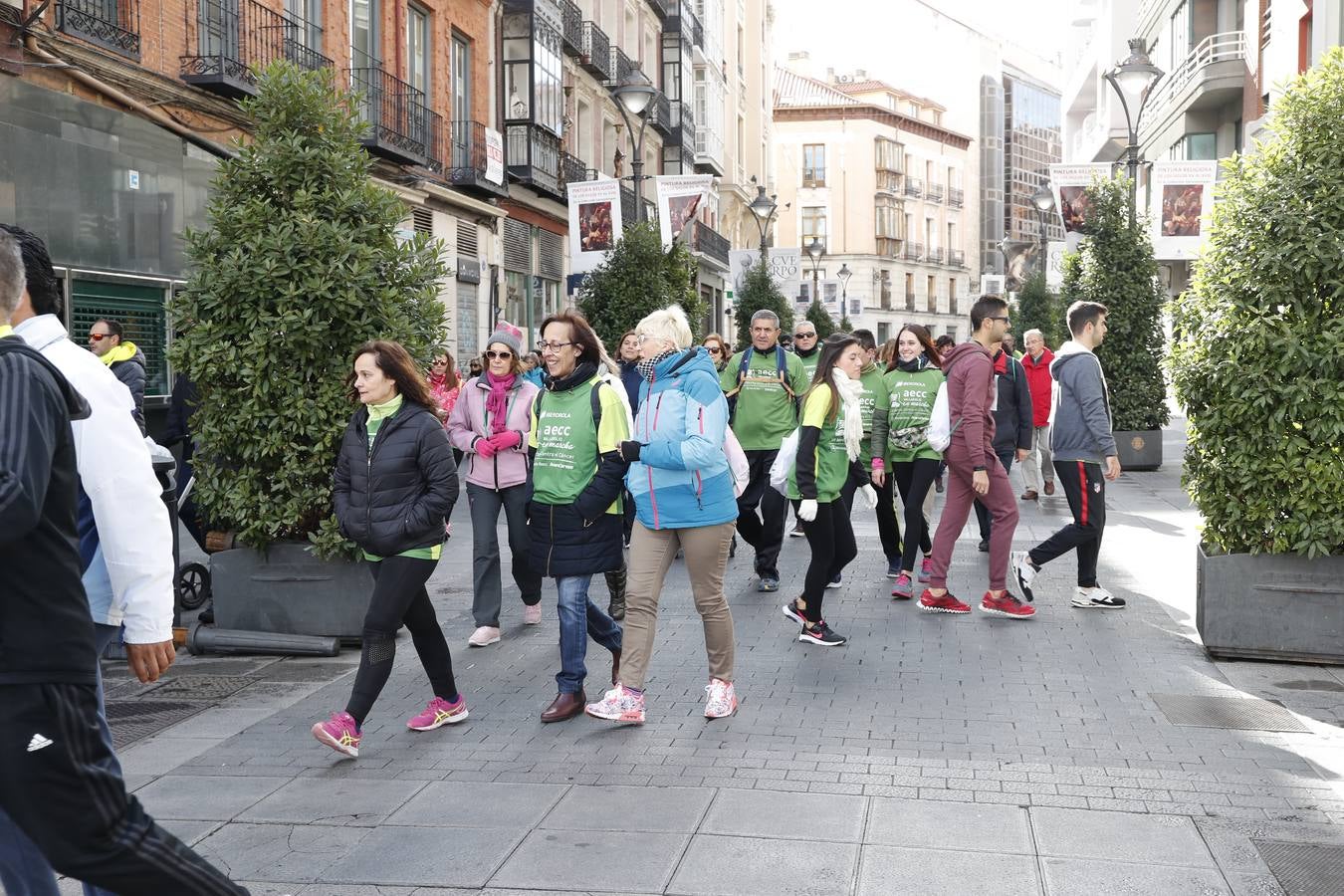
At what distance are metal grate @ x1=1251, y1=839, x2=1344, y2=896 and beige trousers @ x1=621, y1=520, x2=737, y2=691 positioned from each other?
250cm

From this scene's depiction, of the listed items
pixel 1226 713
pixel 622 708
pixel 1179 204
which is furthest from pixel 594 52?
pixel 1226 713

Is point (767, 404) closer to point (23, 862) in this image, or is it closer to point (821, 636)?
point (821, 636)

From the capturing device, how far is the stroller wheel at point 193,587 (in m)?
9.51

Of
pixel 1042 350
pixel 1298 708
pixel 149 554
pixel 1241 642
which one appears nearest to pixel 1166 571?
pixel 1241 642

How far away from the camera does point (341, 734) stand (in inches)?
223

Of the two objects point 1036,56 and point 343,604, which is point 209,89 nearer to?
point 343,604

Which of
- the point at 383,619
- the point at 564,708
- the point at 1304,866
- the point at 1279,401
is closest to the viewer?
the point at 1304,866

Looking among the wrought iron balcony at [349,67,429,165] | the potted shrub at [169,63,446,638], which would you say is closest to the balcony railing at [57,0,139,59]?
the wrought iron balcony at [349,67,429,165]

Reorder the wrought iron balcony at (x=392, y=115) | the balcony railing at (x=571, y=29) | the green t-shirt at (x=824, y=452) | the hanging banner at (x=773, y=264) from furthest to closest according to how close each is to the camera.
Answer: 1. the hanging banner at (x=773, y=264)
2. the balcony railing at (x=571, y=29)
3. the wrought iron balcony at (x=392, y=115)
4. the green t-shirt at (x=824, y=452)

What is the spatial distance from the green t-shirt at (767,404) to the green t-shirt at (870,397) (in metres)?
0.49

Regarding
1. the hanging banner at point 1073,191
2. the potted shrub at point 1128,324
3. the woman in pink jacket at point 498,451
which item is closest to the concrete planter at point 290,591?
the woman in pink jacket at point 498,451

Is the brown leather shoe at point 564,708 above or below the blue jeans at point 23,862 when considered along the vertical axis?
below

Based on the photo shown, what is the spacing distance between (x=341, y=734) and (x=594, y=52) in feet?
90.5

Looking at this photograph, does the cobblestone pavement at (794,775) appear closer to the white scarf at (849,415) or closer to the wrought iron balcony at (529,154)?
the white scarf at (849,415)
